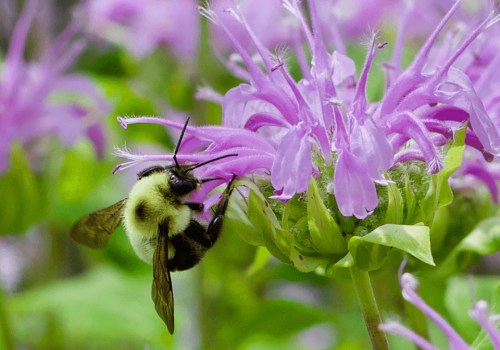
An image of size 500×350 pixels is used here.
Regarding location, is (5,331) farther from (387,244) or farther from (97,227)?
(387,244)

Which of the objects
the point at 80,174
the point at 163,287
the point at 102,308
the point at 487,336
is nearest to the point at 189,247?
the point at 163,287

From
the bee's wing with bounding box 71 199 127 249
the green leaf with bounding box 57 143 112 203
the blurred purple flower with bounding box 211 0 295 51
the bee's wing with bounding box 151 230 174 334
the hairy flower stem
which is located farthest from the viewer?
the blurred purple flower with bounding box 211 0 295 51

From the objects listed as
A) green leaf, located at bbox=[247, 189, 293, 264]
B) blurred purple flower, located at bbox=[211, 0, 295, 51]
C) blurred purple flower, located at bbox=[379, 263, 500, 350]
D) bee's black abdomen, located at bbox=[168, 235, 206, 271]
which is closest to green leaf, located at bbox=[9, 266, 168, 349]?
bee's black abdomen, located at bbox=[168, 235, 206, 271]

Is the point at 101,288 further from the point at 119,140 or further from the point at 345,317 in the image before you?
the point at 345,317

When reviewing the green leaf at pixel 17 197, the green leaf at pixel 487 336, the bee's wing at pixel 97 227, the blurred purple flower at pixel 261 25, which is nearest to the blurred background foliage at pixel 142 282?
the green leaf at pixel 17 197

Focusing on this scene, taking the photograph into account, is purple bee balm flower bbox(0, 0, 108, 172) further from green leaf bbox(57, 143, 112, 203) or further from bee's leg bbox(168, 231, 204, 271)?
bee's leg bbox(168, 231, 204, 271)
